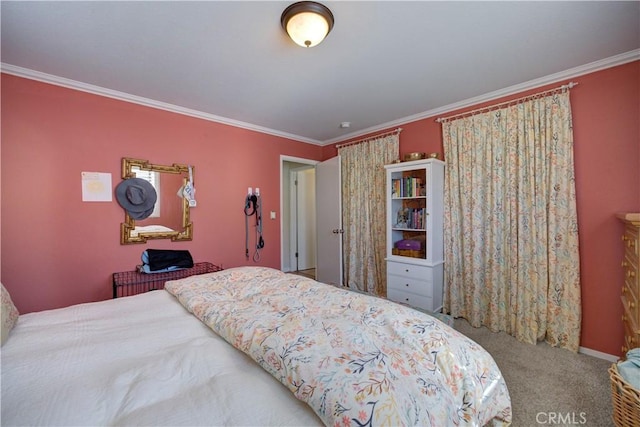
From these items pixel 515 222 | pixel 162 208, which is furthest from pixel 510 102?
pixel 162 208

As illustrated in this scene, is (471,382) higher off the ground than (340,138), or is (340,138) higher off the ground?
(340,138)

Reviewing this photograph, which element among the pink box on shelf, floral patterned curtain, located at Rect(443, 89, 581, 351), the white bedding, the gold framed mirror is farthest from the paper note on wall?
floral patterned curtain, located at Rect(443, 89, 581, 351)

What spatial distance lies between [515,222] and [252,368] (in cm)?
262

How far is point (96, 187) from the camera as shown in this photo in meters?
2.52

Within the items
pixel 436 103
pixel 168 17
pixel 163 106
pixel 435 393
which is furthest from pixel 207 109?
pixel 435 393

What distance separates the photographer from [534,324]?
2.39 meters

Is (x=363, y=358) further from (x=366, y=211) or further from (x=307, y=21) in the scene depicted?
(x=366, y=211)

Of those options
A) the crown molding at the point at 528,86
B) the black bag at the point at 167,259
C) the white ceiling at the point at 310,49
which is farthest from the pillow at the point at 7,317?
the crown molding at the point at 528,86

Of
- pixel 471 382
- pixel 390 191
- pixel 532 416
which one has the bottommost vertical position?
pixel 532 416

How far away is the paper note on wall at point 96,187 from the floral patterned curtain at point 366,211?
2804mm

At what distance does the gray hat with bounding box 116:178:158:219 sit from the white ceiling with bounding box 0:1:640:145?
85cm

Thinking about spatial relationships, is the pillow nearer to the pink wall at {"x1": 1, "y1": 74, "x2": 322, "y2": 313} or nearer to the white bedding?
the white bedding

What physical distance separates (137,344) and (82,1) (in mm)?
1828

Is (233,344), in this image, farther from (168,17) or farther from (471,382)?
(168,17)
